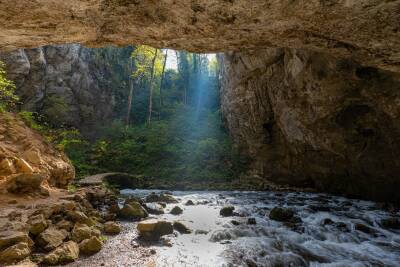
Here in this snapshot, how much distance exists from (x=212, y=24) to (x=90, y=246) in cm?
489

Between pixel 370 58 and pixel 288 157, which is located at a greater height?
pixel 370 58

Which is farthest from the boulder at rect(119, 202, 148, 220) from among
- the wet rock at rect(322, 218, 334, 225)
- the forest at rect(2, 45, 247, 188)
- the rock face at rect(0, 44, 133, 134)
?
the rock face at rect(0, 44, 133, 134)

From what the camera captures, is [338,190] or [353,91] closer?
[353,91]

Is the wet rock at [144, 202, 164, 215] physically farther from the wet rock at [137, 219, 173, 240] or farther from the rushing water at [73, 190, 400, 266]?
the wet rock at [137, 219, 173, 240]

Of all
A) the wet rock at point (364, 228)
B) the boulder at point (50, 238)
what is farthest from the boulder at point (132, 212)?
the wet rock at point (364, 228)

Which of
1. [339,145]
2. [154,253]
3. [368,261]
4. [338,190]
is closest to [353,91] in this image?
[339,145]

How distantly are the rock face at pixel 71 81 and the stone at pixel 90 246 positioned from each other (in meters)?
18.6

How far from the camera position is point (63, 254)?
5.07 metres

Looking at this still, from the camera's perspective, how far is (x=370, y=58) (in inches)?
220

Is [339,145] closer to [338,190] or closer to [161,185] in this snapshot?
[338,190]

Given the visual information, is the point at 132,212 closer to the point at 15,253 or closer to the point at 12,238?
the point at 12,238

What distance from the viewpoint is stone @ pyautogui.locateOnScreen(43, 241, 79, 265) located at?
15.9 ft

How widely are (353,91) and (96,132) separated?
2230 centimetres

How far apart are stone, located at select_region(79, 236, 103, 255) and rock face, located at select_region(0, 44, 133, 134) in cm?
1856
